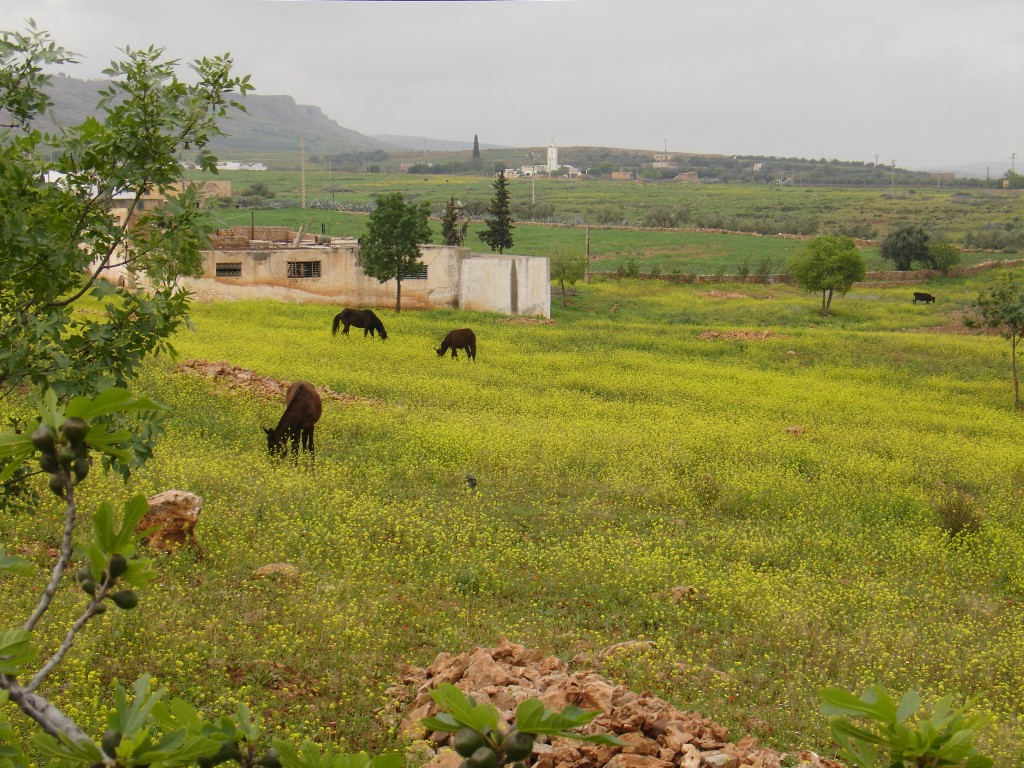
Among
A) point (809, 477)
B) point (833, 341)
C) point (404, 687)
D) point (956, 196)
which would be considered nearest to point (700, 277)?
point (833, 341)

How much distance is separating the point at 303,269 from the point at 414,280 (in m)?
4.44

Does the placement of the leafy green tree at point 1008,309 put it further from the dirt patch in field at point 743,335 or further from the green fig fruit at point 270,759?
the green fig fruit at point 270,759

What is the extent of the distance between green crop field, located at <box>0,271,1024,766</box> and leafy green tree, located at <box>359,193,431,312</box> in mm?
11064

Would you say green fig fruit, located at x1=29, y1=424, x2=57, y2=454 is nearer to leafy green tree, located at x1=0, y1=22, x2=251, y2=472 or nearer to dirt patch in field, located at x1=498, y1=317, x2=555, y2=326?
leafy green tree, located at x1=0, y1=22, x2=251, y2=472

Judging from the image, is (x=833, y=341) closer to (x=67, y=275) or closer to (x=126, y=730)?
(x=67, y=275)

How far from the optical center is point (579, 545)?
10.8 m

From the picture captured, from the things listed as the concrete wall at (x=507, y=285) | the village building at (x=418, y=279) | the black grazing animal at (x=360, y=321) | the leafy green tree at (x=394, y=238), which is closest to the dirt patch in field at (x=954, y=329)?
the concrete wall at (x=507, y=285)

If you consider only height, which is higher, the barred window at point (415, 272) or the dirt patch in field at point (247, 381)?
the barred window at point (415, 272)

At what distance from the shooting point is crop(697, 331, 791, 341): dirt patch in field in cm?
3148

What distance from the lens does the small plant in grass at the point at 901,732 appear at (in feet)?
5.98

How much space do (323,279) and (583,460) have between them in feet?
76.0

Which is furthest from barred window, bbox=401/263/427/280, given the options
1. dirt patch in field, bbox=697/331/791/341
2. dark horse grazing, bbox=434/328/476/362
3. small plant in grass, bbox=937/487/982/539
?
small plant in grass, bbox=937/487/982/539

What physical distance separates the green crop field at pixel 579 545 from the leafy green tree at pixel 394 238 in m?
11.1

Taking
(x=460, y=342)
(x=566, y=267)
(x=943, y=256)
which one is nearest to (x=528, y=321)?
(x=566, y=267)
